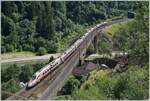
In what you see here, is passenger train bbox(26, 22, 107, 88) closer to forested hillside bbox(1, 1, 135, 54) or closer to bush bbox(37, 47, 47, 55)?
bush bbox(37, 47, 47, 55)

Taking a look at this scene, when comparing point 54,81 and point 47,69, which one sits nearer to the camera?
point 54,81

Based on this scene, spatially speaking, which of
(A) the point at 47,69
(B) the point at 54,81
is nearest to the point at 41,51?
(A) the point at 47,69

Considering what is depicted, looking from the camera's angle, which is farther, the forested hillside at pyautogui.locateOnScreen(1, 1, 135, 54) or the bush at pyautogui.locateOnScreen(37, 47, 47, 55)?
the forested hillside at pyautogui.locateOnScreen(1, 1, 135, 54)

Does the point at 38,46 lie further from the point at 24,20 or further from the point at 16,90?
the point at 16,90

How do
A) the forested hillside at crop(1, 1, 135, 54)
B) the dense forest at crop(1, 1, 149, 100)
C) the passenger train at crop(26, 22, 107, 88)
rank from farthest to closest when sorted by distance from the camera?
the forested hillside at crop(1, 1, 135, 54), the passenger train at crop(26, 22, 107, 88), the dense forest at crop(1, 1, 149, 100)

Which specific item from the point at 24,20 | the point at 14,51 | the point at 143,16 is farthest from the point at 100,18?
the point at 143,16

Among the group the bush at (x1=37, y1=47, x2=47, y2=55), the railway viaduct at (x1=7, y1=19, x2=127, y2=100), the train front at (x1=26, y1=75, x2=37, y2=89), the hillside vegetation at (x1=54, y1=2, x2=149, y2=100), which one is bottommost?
the bush at (x1=37, y1=47, x2=47, y2=55)

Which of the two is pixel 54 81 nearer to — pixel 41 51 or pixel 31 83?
pixel 31 83

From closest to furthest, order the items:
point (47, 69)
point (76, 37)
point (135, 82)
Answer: point (135, 82) → point (47, 69) → point (76, 37)

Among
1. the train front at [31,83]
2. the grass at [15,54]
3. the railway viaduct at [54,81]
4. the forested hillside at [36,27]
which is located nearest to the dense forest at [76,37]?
the forested hillside at [36,27]

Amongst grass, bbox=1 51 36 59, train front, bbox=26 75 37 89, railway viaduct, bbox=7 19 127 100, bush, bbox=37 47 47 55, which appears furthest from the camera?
bush, bbox=37 47 47 55

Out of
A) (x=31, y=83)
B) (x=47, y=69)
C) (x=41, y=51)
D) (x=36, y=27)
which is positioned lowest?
(x=41, y=51)

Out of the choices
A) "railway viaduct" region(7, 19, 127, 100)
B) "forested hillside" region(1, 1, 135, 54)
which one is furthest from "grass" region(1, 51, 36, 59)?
"railway viaduct" region(7, 19, 127, 100)

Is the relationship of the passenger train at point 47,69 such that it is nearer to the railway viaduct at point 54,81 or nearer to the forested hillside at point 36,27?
the railway viaduct at point 54,81
